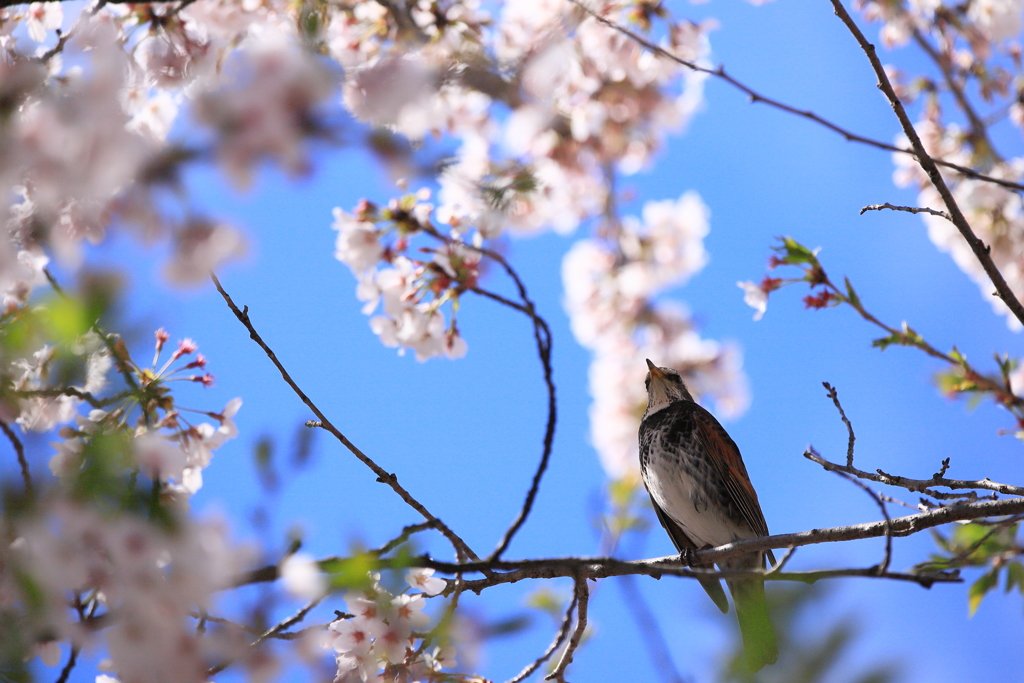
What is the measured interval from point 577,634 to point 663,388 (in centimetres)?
232

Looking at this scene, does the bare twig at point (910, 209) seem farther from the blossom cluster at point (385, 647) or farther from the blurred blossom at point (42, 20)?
the blurred blossom at point (42, 20)

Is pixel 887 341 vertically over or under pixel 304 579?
over

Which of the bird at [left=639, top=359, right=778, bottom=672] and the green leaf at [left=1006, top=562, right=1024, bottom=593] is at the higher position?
the bird at [left=639, top=359, right=778, bottom=672]

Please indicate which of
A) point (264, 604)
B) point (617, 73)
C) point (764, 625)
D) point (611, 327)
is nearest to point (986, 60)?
point (617, 73)

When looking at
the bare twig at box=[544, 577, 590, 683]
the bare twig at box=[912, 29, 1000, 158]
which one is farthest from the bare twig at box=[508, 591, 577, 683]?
the bare twig at box=[912, 29, 1000, 158]

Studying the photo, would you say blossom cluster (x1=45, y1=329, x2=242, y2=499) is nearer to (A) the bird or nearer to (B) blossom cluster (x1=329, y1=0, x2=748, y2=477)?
(B) blossom cluster (x1=329, y1=0, x2=748, y2=477)

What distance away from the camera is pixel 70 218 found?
1319 millimetres

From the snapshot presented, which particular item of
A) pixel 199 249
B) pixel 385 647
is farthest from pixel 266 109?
pixel 385 647

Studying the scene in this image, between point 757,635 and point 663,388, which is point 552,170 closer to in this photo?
point 663,388

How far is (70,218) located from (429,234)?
4.50ft

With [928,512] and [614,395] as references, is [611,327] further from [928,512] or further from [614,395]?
[928,512]

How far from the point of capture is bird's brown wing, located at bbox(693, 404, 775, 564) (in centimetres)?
391

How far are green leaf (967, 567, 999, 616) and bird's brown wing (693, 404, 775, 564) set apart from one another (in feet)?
4.26

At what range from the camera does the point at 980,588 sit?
2641 millimetres
